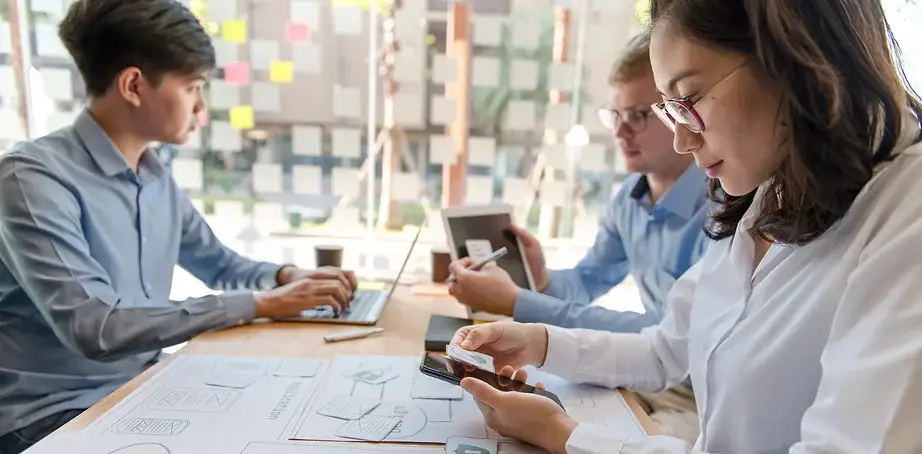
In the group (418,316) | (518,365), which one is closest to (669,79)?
(518,365)

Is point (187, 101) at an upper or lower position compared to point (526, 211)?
upper

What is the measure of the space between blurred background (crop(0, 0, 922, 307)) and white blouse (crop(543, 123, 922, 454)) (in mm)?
973

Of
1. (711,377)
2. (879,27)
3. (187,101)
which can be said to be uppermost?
(879,27)

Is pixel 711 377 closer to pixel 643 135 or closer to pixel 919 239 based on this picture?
pixel 919 239

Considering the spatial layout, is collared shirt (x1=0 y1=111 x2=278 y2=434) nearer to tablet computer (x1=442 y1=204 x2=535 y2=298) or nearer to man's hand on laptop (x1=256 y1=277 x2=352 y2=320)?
man's hand on laptop (x1=256 y1=277 x2=352 y2=320)

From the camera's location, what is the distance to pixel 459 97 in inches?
74.8

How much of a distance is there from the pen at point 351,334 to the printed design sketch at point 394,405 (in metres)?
0.10

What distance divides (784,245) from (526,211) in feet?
4.00

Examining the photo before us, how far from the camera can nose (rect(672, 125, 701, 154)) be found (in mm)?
773

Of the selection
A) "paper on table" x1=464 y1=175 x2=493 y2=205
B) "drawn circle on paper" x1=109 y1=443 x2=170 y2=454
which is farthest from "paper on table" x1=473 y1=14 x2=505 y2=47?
"drawn circle on paper" x1=109 y1=443 x2=170 y2=454

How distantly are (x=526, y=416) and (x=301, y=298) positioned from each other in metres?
0.69

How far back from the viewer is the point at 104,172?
1312 mm

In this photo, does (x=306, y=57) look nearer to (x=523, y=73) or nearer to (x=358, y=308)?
(x=523, y=73)

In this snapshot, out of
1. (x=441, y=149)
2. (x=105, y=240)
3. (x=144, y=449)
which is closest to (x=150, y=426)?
(x=144, y=449)
